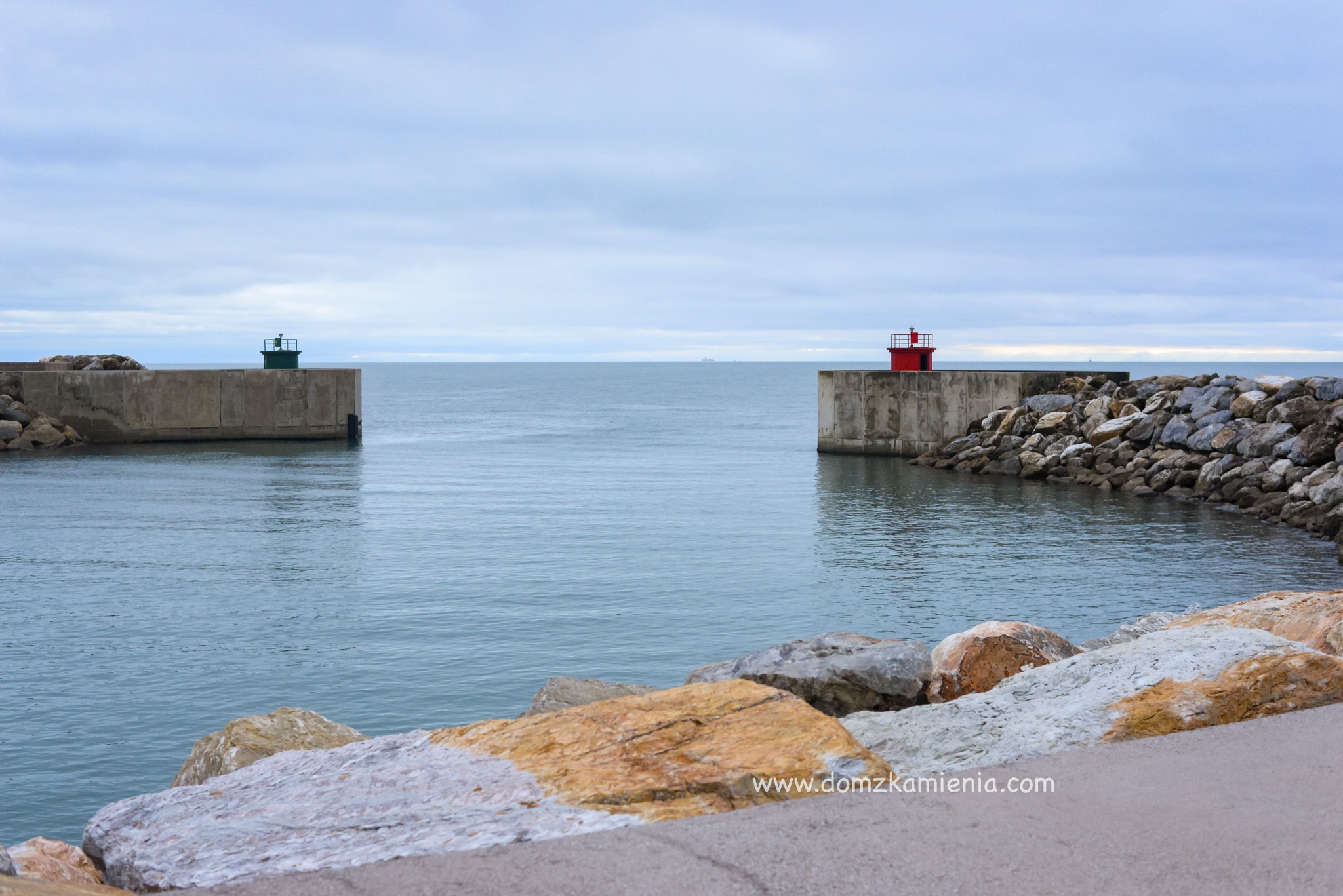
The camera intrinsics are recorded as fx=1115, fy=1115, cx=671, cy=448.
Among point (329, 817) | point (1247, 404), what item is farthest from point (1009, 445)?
point (329, 817)

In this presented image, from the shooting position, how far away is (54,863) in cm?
463

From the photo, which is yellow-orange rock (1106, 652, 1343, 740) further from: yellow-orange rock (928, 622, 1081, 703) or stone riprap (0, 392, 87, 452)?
stone riprap (0, 392, 87, 452)

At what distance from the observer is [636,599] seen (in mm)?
15219

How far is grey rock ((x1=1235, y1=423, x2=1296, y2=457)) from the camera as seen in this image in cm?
2575

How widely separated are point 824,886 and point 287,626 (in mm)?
11798

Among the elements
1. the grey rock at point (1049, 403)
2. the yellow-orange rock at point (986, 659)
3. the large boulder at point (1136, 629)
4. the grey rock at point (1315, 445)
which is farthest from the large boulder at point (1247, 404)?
the yellow-orange rock at point (986, 659)

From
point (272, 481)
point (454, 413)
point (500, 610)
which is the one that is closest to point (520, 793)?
point (500, 610)

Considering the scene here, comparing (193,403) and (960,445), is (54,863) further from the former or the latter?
(193,403)

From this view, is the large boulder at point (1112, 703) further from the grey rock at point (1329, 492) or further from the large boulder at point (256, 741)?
the grey rock at point (1329, 492)

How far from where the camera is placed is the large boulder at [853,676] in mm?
7164

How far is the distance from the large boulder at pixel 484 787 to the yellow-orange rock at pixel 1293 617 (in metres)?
3.66

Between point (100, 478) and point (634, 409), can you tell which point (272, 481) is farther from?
point (634, 409)

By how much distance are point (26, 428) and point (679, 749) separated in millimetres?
40567

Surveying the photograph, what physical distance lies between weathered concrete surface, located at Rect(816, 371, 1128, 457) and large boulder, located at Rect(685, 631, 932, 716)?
27578mm
